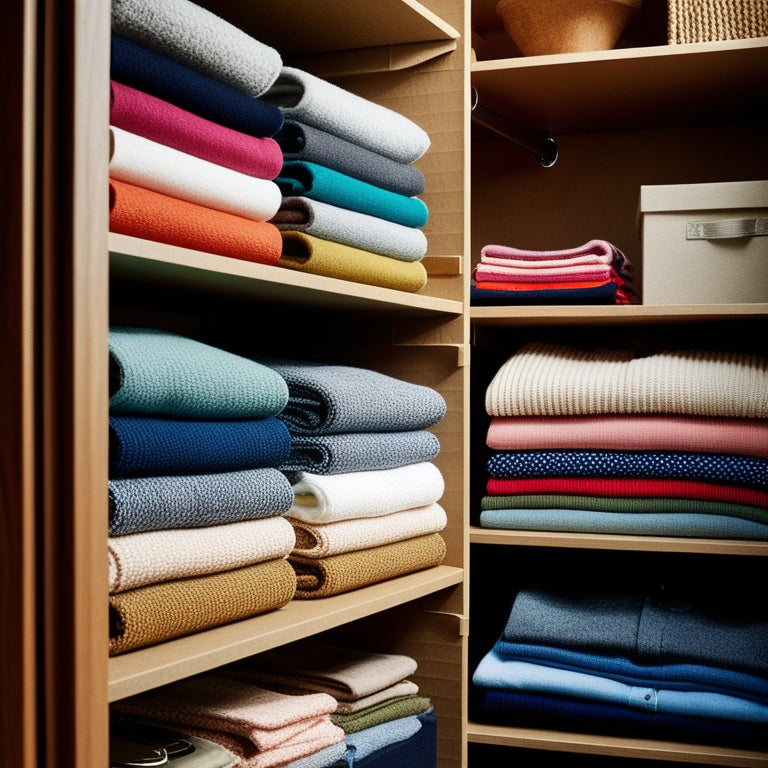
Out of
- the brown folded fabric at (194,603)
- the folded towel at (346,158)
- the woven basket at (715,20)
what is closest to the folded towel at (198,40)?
A: the folded towel at (346,158)

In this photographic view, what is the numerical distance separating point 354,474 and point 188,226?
42 cm

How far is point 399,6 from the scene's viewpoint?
1341mm

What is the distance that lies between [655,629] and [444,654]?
0.34 m

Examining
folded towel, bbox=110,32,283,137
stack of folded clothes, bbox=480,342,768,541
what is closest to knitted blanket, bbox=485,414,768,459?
stack of folded clothes, bbox=480,342,768,541

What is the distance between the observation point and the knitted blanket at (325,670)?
1.31 meters

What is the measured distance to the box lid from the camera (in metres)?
1.58

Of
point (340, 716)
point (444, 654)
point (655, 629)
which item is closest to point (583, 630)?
point (655, 629)

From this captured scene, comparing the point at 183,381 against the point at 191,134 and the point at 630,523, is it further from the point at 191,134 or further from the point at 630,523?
the point at 630,523

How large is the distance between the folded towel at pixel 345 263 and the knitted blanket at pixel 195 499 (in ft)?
0.82

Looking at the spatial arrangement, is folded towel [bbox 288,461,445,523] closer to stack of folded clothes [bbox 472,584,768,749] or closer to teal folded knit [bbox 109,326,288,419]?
teal folded knit [bbox 109,326,288,419]

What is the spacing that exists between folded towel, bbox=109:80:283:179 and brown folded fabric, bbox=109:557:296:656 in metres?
0.43
